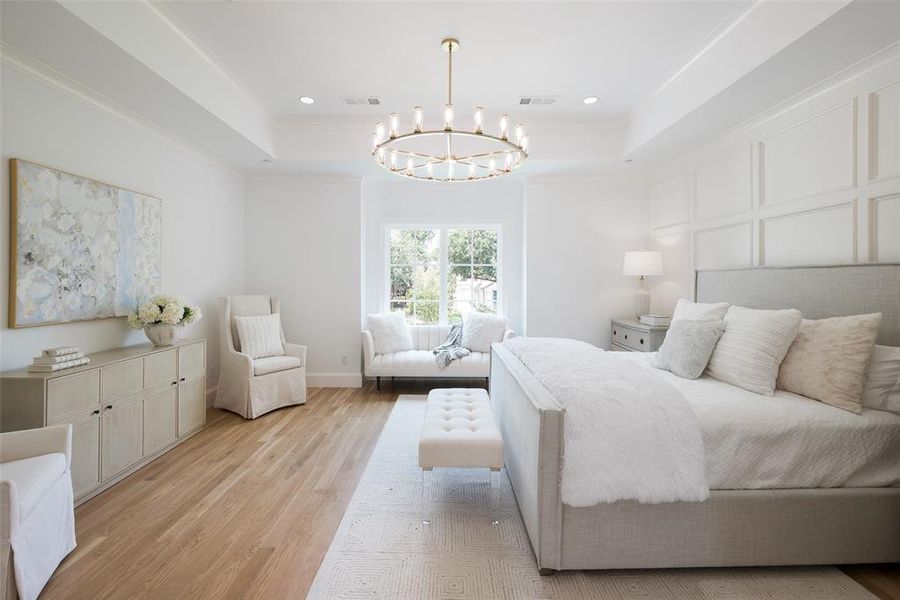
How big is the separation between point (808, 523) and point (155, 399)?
3832mm

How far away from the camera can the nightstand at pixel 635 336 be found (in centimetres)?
378

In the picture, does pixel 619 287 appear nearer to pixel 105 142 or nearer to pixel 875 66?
pixel 875 66

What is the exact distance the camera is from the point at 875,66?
2.30 meters

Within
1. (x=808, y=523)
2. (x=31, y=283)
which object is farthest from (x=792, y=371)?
(x=31, y=283)

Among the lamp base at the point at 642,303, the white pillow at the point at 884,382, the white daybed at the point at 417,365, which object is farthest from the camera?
the white daybed at the point at 417,365

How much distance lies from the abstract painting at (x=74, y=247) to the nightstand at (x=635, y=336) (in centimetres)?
445

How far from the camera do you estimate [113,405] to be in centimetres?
250

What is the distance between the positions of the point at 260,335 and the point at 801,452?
4.19 meters

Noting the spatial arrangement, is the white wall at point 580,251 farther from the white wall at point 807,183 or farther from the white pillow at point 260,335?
the white pillow at point 260,335

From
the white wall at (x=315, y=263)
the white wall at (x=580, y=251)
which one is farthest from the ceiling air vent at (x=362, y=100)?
the white wall at (x=580, y=251)

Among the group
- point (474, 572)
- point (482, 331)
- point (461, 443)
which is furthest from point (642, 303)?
point (474, 572)

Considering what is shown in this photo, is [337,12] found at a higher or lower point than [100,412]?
higher

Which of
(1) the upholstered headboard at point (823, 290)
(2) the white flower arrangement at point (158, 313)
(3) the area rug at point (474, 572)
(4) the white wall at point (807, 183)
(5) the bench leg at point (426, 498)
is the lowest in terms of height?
(3) the area rug at point (474, 572)

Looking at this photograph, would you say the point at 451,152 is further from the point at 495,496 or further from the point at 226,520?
the point at 226,520
